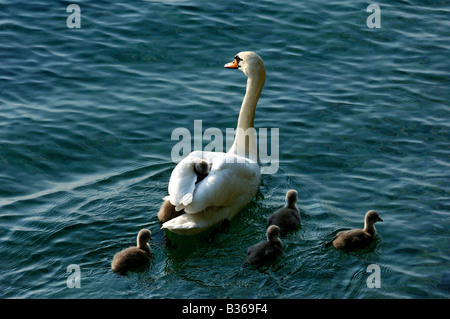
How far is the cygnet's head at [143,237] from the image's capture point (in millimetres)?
8195

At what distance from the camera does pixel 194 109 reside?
12.2 meters

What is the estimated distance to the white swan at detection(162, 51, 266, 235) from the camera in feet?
27.9

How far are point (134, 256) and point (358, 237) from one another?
2.73 metres

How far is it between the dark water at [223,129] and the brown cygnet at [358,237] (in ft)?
0.43

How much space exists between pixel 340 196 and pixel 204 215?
2.26m

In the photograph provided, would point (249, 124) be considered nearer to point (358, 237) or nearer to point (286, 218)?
point (286, 218)

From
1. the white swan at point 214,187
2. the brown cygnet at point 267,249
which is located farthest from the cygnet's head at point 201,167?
the brown cygnet at point 267,249

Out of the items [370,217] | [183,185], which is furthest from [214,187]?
[370,217]

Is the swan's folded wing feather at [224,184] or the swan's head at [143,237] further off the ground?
the swan's folded wing feather at [224,184]

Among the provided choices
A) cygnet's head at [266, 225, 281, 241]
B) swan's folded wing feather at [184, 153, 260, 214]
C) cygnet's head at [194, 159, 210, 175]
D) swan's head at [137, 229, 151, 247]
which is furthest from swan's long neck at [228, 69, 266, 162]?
swan's head at [137, 229, 151, 247]

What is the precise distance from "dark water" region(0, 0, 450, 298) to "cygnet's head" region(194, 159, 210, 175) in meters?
0.83

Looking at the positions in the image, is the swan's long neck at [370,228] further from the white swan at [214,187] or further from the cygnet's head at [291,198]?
the white swan at [214,187]

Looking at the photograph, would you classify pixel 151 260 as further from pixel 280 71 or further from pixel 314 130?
pixel 280 71

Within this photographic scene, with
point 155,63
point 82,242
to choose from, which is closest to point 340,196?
point 82,242
